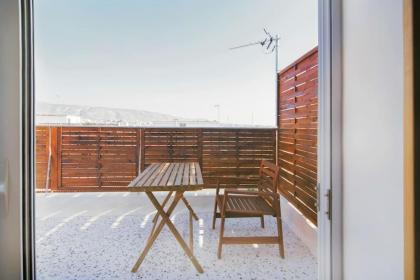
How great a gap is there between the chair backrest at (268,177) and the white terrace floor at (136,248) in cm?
42

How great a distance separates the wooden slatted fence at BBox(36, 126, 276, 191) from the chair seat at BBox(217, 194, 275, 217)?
3.60ft

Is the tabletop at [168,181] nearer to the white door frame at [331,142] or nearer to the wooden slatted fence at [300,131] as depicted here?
the wooden slatted fence at [300,131]

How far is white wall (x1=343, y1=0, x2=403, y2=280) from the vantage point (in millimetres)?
631

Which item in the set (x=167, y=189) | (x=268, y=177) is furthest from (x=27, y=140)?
(x=268, y=177)

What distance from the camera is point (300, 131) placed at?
2.58 meters

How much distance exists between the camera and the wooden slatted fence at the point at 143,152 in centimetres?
361

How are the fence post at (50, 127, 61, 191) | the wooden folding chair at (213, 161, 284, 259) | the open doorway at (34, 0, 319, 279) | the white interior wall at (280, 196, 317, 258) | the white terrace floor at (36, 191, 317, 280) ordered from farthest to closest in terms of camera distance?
the fence post at (50, 127, 61, 191) → the open doorway at (34, 0, 319, 279) → the white interior wall at (280, 196, 317, 258) → the wooden folding chair at (213, 161, 284, 259) → the white terrace floor at (36, 191, 317, 280)

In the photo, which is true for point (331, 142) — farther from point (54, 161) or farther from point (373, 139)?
point (54, 161)

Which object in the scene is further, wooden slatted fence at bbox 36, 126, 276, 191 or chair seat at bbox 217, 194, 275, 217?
wooden slatted fence at bbox 36, 126, 276, 191

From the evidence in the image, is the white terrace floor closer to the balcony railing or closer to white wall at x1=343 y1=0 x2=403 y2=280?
the balcony railing

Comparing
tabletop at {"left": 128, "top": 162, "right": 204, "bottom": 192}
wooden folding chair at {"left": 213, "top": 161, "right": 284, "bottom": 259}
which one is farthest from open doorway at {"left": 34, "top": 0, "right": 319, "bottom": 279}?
tabletop at {"left": 128, "top": 162, "right": 204, "bottom": 192}

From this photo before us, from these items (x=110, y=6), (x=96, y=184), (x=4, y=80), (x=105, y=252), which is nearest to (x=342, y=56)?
(x=4, y=80)

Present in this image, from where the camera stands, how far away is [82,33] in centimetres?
302

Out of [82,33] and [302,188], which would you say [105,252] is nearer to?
[302,188]
